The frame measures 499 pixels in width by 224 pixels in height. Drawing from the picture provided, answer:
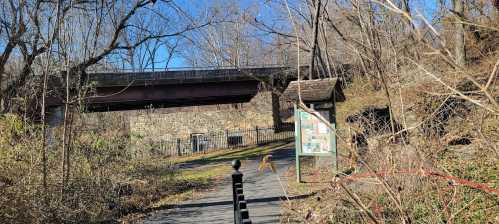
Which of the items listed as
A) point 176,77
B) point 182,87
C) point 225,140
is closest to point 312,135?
point 225,140

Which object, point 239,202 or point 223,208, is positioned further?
point 223,208

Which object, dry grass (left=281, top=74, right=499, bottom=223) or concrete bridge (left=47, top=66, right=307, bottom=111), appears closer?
dry grass (left=281, top=74, right=499, bottom=223)

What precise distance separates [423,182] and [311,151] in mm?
6902

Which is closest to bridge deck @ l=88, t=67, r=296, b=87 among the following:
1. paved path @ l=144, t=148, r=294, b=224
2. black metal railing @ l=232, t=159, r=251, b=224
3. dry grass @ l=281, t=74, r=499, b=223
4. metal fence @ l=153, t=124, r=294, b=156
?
metal fence @ l=153, t=124, r=294, b=156

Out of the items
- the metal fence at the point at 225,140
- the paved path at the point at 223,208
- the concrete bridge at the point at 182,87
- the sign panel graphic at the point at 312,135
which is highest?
the concrete bridge at the point at 182,87

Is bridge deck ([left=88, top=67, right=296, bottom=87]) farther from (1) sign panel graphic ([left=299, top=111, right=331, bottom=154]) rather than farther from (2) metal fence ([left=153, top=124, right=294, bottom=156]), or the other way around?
(1) sign panel graphic ([left=299, top=111, right=331, bottom=154])


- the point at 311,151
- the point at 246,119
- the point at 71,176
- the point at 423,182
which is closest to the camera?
the point at 423,182

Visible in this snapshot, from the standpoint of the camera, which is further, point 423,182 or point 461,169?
point 461,169

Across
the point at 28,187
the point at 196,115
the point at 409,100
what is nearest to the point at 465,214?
the point at 409,100

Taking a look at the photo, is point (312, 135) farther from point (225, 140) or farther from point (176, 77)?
point (176, 77)

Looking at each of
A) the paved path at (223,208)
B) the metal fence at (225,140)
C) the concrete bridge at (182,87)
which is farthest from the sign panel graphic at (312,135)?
the concrete bridge at (182,87)

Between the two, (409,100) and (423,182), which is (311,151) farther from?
(423,182)

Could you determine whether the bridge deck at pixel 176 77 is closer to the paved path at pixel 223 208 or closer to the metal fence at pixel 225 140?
the metal fence at pixel 225 140

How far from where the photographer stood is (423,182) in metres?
5.63
